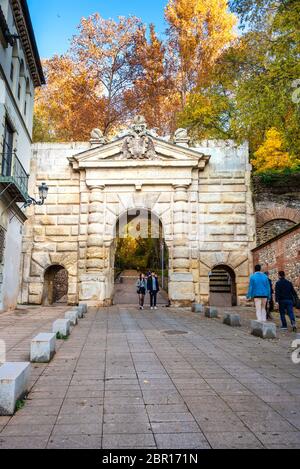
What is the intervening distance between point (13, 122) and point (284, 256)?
40.6 feet

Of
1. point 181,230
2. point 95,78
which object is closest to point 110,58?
point 95,78

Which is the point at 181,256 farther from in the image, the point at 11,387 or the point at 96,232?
the point at 11,387

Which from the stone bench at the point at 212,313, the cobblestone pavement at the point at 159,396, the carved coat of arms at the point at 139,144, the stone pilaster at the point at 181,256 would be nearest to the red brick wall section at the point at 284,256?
the stone bench at the point at 212,313

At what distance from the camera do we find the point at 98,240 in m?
20.1

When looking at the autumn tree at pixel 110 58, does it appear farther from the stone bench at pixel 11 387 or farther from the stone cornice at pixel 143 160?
the stone bench at pixel 11 387

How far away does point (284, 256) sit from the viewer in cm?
1555

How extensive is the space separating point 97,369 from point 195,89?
22.9m

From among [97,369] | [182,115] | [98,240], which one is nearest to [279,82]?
[97,369]

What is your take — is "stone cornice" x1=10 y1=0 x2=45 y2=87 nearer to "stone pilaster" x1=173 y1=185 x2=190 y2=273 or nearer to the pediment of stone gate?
the pediment of stone gate

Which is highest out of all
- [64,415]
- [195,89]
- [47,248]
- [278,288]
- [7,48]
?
[195,89]

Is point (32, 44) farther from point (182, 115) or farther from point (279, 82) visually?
point (279, 82)

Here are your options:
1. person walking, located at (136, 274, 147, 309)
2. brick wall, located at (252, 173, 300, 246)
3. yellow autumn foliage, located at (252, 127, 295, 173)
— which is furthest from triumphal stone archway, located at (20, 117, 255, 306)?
yellow autumn foliage, located at (252, 127, 295, 173)

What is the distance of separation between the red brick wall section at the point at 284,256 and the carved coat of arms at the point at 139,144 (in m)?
7.63

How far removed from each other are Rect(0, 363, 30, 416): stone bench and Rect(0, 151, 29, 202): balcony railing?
978 centimetres
